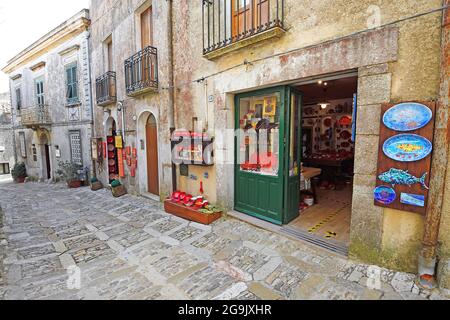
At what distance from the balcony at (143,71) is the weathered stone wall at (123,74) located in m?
0.22

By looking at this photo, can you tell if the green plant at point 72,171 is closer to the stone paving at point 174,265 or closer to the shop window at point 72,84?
the shop window at point 72,84

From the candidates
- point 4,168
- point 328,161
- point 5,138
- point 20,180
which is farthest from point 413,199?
point 4,168

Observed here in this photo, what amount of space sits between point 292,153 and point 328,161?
359 cm

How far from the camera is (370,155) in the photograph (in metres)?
2.99

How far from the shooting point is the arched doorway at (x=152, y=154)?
725cm

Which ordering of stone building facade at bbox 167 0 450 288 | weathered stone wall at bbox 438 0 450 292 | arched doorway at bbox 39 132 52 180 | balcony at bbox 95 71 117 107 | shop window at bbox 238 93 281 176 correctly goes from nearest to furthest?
weathered stone wall at bbox 438 0 450 292, stone building facade at bbox 167 0 450 288, shop window at bbox 238 93 281 176, balcony at bbox 95 71 117 107, arched doorway at bbox 39 132 52 180

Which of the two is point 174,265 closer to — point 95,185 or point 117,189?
point 117,189

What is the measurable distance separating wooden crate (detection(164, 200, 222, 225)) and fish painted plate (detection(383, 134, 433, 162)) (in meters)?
3.45

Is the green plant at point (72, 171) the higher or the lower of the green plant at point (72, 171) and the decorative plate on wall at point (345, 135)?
the lower

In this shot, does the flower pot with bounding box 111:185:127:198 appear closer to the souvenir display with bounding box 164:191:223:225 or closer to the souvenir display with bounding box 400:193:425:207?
the souvenir display with bounding box 164:191:223:225

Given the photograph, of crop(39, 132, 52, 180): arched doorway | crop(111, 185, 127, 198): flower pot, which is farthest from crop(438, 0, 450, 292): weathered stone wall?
crop(39, 132, 52, 180): arched doorway

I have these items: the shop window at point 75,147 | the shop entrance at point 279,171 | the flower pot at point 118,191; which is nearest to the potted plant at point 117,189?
the flower pot at point 118,191

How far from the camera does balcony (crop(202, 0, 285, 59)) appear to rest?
374 cm

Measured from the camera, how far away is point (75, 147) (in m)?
11.2
